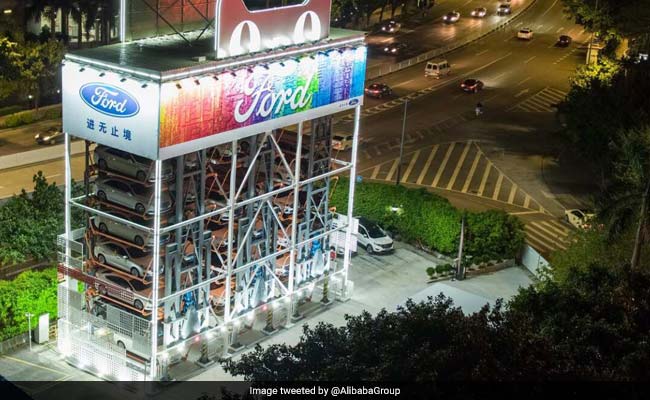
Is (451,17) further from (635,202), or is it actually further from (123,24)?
(123,24)

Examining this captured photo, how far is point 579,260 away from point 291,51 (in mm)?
17166

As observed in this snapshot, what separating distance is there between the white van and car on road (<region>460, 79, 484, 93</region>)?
4.91 m

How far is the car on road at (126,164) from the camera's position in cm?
4022

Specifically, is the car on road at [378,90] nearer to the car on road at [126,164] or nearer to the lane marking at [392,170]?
the lane marking at [392,170]

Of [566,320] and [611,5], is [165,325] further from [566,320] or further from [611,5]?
[611,5]

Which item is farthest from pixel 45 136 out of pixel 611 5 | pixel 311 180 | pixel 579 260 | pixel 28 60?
pixel 611 5

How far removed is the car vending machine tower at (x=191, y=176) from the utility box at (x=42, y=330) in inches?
40.8

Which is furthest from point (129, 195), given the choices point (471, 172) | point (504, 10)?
point (504, 10)

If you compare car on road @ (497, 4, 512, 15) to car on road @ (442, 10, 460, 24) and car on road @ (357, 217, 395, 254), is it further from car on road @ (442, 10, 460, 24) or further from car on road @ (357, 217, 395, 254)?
car on road @ (357, 217, 395, 254)

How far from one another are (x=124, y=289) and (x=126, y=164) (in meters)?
4.96

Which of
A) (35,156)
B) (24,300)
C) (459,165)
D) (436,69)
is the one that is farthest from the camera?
(436,69)

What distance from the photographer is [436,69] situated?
10675cm

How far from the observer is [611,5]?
354ft

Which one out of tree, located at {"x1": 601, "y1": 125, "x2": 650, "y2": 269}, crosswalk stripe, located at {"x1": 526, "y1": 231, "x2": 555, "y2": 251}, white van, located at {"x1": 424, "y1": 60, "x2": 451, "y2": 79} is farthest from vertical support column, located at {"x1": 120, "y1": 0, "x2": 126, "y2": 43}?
white van, located at {"x1": 424, "y1": 60, "x2": 451, "y2": 79}
